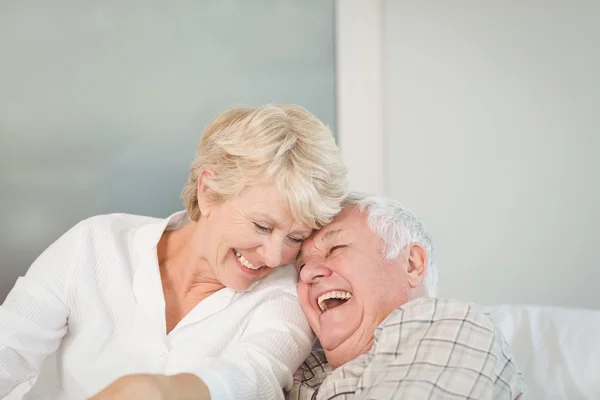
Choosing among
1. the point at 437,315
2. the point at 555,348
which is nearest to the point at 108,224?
the point at 437,315

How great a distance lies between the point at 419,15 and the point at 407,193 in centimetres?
62

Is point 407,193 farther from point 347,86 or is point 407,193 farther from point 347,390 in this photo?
point 347,390

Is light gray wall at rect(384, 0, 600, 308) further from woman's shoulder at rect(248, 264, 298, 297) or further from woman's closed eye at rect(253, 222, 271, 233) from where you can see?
woman's closed eye at rect(253, 222, 271, 233)

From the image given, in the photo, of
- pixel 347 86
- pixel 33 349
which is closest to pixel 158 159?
pixel 347 86

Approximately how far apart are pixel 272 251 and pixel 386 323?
1.02 feet

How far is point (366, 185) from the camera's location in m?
2.63

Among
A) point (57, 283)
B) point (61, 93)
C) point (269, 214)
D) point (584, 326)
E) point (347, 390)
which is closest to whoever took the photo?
point (347, 390)

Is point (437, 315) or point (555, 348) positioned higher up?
point (437, 315)

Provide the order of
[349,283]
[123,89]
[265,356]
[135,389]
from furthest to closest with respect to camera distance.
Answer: [123,89] < [349,283] < [265,356] < [135,389]

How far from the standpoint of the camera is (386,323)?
59.9 inches

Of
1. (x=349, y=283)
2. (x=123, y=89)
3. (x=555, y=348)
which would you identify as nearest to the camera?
(x=349, y=283)

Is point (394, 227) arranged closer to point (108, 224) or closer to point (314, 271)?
point (314, 271)

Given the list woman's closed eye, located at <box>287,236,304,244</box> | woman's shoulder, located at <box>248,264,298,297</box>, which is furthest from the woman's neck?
woman's closed eye, located at <box>287,236,304,244</box>

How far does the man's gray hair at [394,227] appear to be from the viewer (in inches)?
67.9
